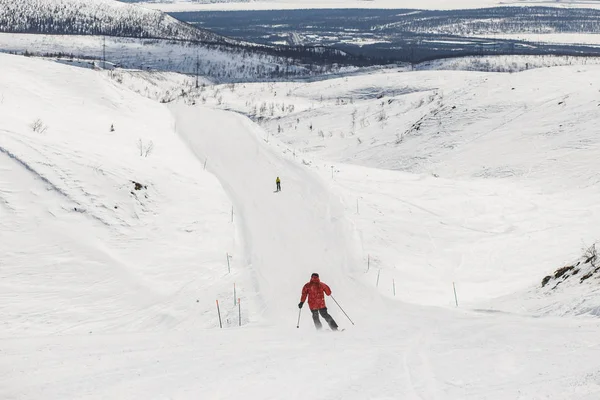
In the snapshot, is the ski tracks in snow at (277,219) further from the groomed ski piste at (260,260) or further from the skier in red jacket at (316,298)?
the skier in red jacket at (316,298)

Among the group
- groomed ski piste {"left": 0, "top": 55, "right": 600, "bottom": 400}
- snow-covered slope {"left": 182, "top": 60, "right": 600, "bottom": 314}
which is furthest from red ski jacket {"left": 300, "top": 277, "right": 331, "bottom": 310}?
snow-covered slope {"left": 182, "top": 60, "right": 600, "bottom": 314}

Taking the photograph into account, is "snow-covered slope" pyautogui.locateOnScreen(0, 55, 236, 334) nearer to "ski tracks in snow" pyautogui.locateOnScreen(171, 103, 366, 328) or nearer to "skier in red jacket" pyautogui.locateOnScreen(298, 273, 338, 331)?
"ski tracks in snow" pyautogui.locateOnScreen(171, 103, 366, 328)

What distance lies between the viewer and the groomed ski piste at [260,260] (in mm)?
10062

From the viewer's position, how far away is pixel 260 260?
20922 millimetres

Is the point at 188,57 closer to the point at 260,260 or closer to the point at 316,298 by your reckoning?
the point at 260,260

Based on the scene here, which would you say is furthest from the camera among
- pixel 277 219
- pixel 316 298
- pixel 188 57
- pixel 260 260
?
pixel 188 57

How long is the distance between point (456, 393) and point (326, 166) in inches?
1113

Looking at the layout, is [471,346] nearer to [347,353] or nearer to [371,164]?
[347,353]

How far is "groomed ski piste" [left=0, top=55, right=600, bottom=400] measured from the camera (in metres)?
10.1

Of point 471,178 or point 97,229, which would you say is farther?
point 471,178

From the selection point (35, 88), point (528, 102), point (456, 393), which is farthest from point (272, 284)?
point (528, 102)

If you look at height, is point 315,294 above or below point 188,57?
below

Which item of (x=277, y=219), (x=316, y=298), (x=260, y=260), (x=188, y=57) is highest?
(x=188, y=57)

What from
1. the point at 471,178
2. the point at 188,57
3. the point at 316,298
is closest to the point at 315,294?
the point at 316,298
